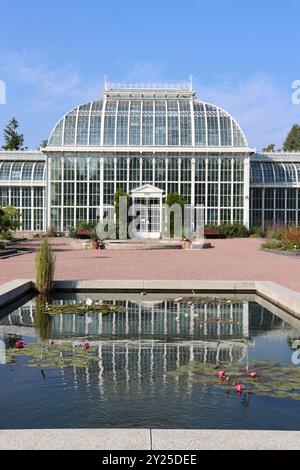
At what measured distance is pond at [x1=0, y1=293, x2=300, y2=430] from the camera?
18.4 feet

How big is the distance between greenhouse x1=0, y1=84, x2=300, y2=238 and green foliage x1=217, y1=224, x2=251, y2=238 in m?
1.77

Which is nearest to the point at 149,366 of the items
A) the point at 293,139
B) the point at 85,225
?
the point at 85,225

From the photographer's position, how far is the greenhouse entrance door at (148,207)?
54750mm

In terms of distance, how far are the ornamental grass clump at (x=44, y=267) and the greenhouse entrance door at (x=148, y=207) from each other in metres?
40.4

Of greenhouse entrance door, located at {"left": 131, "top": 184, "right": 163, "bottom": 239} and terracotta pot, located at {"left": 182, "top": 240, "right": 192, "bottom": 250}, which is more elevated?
greenhouse entrance door, located at {"left": 131, "top": 184, "right": 163, "bottom": 239}

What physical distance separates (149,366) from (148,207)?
47802 millimetres

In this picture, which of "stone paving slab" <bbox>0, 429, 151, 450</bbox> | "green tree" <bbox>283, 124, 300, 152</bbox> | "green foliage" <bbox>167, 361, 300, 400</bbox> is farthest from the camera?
"green tree" <bbox>283, 124, 300, 152</bbox>

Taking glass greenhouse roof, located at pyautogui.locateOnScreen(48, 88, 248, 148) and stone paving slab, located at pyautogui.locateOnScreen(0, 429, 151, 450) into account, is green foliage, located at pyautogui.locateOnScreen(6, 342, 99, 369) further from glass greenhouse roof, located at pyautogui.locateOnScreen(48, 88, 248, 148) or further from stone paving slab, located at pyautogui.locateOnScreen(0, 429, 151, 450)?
glass greenhouse roof, located at pyautogui.locateOnScreen(48, 88, 248, 148)

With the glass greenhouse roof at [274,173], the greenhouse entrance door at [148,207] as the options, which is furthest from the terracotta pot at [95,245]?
the glass greenhouse roof at [274,173]

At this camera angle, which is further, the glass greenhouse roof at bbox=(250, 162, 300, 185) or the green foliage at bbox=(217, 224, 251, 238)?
the glass greenhouse roof at bbox=(250, 162, 300, 185)

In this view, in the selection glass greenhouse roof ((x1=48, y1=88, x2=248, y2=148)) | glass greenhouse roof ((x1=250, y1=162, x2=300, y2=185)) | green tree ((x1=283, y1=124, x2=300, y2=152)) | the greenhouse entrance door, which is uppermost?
green tree ((x1=283, y1=124, x2=300, y2=152))

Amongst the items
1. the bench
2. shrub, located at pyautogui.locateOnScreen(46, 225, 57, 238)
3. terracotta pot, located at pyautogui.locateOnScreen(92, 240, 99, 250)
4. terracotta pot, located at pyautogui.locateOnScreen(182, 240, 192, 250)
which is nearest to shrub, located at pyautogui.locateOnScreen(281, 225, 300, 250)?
terracotta pot, located at pyautogui.locateOnScreen(182, 240, 192, 250)
